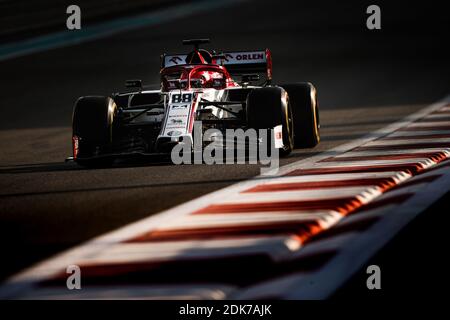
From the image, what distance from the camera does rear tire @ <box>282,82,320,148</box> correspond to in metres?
11.7

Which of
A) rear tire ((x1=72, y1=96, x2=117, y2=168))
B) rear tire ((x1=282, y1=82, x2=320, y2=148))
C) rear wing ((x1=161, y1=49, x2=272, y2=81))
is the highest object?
rear wing ((x1=161, y1=49, x2=272, y2=81))

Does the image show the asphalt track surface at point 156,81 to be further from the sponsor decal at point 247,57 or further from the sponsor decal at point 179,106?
the sponsor decal at point 247,57

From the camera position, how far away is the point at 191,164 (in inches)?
408

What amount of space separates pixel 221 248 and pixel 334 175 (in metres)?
3.17

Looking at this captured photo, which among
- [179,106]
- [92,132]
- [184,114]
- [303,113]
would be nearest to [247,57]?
[303,113]

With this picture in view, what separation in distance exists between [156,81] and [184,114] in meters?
10.1

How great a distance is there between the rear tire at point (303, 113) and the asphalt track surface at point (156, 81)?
25 cm

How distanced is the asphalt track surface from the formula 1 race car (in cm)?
25

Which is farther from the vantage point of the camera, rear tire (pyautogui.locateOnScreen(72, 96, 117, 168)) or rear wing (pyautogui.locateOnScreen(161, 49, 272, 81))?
rear wing (pyautogui.locateOnScreen(161, 49, 272, 81))

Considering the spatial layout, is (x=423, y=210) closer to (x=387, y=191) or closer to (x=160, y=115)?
(x=387, y=191)

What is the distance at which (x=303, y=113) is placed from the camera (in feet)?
38.6

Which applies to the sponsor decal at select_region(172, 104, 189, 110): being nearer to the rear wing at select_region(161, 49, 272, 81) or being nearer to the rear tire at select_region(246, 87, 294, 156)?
the rear tire at select_region(246, 87, 294, 156)

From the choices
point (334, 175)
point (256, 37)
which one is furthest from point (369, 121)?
point (256, 37)

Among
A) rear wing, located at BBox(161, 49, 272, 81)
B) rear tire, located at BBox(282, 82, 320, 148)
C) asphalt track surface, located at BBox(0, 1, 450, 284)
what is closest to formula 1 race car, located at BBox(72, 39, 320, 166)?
rear tire, located at BBox(282, 82, 320, 148)
